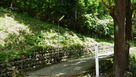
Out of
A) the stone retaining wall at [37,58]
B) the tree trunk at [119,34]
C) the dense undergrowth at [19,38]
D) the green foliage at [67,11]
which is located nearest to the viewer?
the tree trunk at [119,34]

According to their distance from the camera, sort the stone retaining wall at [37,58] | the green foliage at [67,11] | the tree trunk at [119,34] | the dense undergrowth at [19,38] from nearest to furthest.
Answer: the tree trunk at [119,34]
the stone retaining wall at [37,58]
the dense undergrowth at [19,38]
the green foliage at [67,11]

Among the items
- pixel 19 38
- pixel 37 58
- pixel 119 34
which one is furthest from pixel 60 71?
pixel 19 38

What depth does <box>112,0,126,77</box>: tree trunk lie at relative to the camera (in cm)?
532

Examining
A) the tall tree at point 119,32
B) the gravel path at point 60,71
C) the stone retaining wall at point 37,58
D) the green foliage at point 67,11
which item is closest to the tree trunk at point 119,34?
the tall tree at point 119,32

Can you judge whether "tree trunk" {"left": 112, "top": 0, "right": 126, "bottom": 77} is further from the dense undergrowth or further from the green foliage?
the green foliage

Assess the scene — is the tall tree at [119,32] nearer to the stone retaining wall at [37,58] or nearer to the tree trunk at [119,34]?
the tree trunk at [119,34]

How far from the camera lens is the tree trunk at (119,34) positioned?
17.4ft

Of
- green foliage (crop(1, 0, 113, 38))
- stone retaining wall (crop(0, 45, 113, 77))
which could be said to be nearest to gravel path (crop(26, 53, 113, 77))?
stone retaining wall (crop(0, 45, 113, 77))

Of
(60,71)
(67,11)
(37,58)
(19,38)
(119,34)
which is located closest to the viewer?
(119,34)

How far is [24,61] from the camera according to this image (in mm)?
8172

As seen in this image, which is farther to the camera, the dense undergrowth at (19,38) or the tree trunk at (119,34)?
the dense undergrowth at (19,38)

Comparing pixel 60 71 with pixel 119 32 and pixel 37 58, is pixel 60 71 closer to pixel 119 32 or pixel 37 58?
pixel 37 58

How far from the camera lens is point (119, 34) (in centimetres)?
541

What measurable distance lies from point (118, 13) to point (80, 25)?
1243 cm
